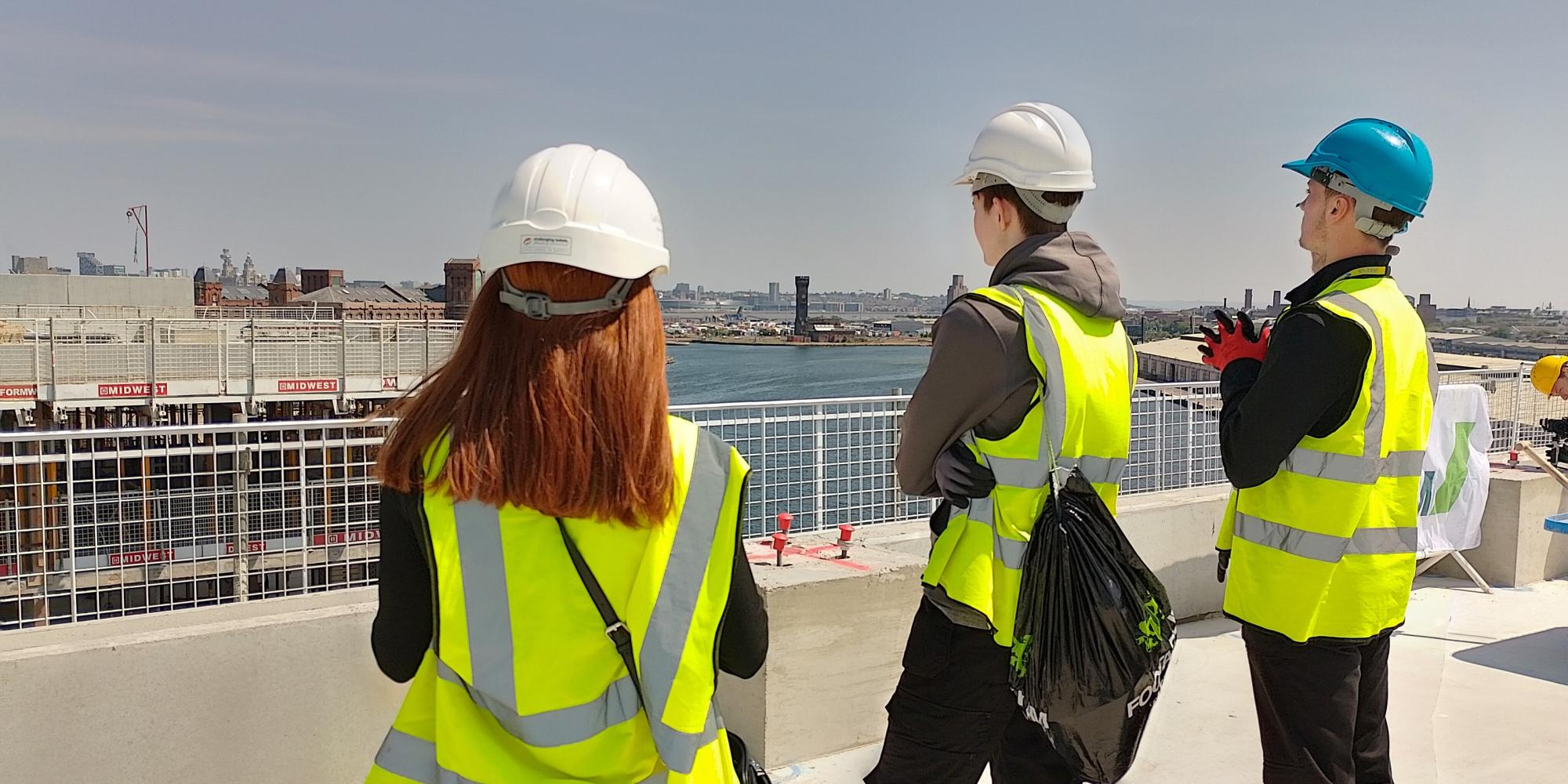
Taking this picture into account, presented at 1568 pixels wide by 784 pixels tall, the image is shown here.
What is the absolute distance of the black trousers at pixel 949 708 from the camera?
2.25 metres

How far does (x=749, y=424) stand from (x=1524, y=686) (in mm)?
3622

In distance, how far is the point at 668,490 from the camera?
1.42 meters

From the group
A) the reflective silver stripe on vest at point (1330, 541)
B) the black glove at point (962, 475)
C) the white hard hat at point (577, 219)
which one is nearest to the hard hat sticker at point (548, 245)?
the white hard hat at point (577, 219)

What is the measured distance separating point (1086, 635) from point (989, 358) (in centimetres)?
58

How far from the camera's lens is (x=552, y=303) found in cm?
143

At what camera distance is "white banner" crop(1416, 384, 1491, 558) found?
Result: 6.02m

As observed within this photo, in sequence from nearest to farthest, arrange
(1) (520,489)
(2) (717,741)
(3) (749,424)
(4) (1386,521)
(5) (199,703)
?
(1) (520,489)
(2) (717,741)
(4) (1386,521)
(5) (199,703)
(3) (749,424)

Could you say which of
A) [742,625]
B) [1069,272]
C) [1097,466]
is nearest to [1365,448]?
[1097,466]

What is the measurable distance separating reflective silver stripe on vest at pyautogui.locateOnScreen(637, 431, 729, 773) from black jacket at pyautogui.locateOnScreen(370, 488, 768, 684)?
0.19 ft

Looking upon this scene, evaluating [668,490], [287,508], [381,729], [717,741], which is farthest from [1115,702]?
[287,508]

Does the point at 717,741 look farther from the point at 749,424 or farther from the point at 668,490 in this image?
the point at 749,424

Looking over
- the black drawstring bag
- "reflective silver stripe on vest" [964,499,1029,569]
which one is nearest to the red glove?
the black drawstring bag

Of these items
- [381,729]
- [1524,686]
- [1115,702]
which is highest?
[1115,702]

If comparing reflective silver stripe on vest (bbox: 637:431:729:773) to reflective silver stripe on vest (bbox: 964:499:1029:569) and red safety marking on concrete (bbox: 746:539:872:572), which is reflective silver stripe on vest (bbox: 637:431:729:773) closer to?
reflective silver stripe on vest (bbox: 964:499:1029:569)
